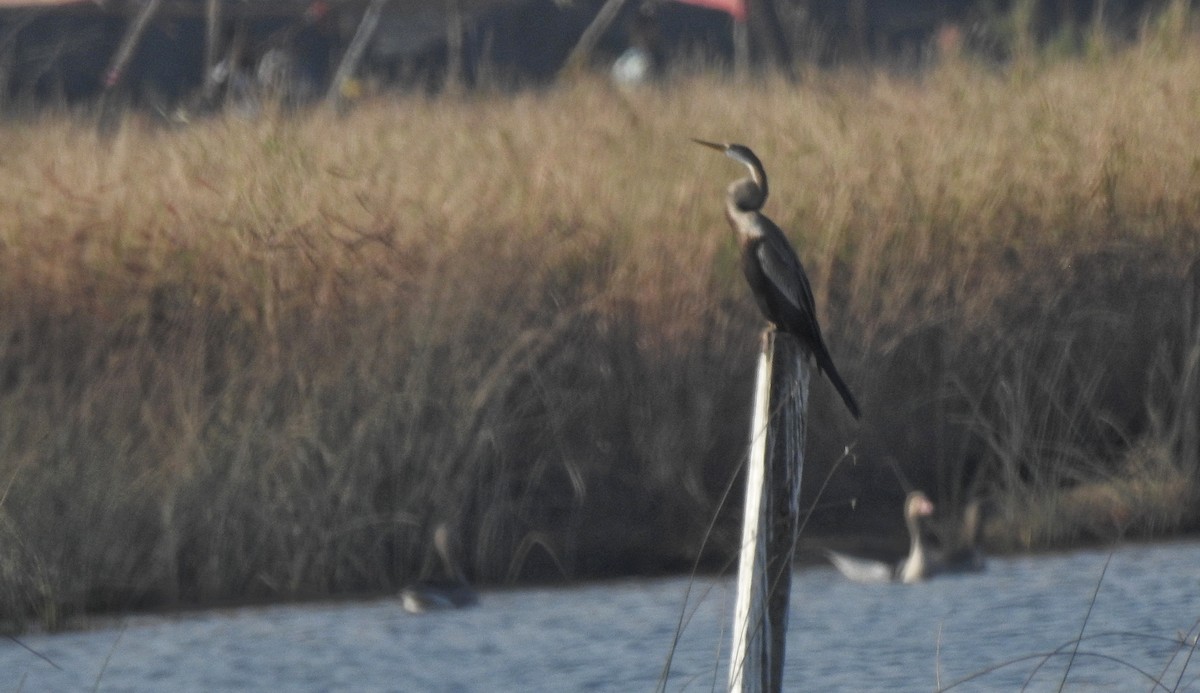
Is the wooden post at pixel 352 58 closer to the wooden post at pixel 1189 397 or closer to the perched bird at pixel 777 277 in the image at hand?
the wooden post at pixel 1189 397

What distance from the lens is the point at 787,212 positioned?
812cm

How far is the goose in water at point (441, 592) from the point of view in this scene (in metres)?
6.64

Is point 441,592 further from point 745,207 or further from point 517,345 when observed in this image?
point 745,207

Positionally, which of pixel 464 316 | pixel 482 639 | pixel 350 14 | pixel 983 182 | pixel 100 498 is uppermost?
pixel 350 14

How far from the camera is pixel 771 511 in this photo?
3604mm

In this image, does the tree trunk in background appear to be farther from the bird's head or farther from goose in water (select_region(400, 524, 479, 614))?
the bird's head

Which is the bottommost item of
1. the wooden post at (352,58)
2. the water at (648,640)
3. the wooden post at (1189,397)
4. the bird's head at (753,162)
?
the water at (648,640)

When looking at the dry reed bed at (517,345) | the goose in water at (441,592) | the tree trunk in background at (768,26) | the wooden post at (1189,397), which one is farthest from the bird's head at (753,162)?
the tree trunk in background at (768,26)

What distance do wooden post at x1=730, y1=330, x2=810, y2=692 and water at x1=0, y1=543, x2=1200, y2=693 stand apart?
2.02m

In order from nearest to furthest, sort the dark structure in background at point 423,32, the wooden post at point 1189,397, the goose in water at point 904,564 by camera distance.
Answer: the goose in water at point 904,564
the wooden post at point 1189,397
the dark structure in background at point 423,32

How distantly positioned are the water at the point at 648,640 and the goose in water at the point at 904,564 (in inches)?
2.4

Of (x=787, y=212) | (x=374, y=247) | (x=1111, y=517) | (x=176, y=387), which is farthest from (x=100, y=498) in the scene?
(x=1111, y=517)

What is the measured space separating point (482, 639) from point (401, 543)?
69 cm

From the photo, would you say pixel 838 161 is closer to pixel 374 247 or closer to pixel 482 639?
pixel 374 247
